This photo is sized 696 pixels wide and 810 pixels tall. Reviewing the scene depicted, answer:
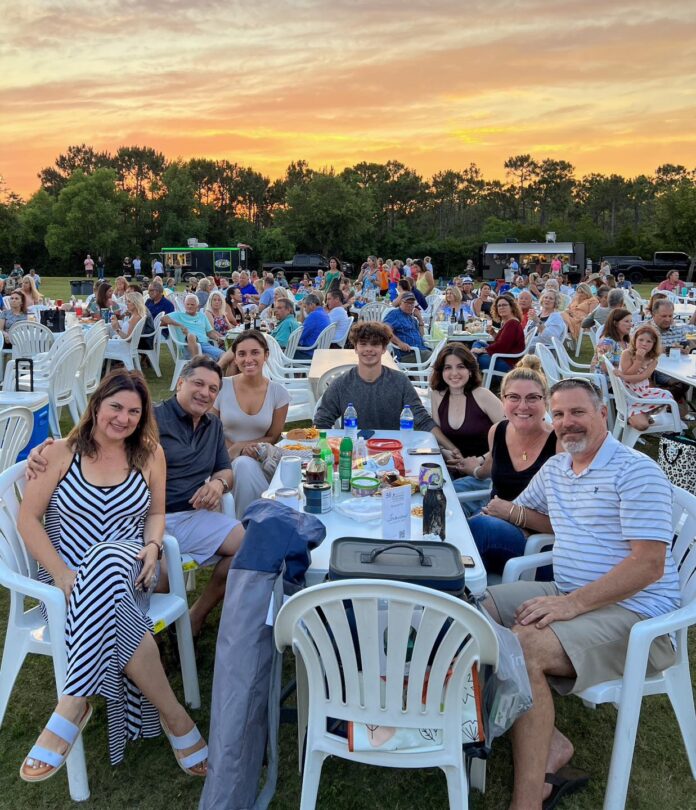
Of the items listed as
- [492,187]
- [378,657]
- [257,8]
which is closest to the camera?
[378,657]

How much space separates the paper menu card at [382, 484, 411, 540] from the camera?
2.18 m

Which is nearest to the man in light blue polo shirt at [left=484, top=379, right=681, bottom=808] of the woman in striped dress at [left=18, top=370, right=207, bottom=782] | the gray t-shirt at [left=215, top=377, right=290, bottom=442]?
the woman in striped dress at [left=18, top=370, right=207, bottom=782]

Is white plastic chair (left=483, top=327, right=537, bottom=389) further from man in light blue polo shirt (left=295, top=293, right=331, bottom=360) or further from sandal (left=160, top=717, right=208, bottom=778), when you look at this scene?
sandal (left=160, top=717, right=208, bottom=778)

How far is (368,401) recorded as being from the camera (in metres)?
3.96

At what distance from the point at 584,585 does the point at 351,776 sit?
998mm

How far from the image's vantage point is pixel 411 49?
1151cm

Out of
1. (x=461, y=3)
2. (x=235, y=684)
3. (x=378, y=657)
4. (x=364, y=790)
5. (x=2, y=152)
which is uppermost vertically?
(x=2, y=152)

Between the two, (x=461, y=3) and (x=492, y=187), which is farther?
(x=492, y=187)

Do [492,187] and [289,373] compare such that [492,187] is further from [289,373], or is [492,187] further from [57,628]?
[57,628]

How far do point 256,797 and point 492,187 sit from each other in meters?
71.5

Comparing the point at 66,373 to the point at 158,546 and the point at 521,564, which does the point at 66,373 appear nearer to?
the point at 158,546

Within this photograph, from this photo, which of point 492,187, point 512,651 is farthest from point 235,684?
point 492,187

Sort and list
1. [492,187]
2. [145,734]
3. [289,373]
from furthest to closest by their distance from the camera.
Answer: [492,187] < [289,373] < [145,734]

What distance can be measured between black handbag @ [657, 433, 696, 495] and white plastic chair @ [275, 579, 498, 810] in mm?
2954
